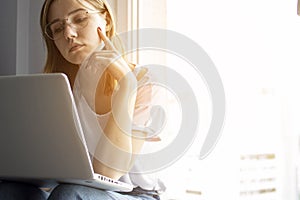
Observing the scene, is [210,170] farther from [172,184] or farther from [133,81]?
[133,81]

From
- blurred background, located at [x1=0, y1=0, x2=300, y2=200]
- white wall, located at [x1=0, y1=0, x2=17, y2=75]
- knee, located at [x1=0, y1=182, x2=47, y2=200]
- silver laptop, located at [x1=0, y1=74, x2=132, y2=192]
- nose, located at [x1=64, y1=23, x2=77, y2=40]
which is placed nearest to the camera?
silver laptop, located at [x1=0, y1=74, x2=132, y2=192]

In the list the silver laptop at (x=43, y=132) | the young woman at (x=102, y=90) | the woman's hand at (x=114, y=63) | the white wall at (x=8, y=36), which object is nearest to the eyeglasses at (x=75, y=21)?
the young woman at (x=102, y=90)

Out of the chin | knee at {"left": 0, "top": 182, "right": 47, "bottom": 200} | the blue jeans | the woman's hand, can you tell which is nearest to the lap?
the blue jeans

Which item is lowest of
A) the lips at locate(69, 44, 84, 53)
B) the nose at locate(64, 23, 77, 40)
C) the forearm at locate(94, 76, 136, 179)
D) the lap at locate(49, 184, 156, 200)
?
the lap at locate(49, 184, 156, 200)

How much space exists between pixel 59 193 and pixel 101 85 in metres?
0.44

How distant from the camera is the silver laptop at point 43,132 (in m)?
0.78

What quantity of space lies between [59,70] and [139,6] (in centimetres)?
41

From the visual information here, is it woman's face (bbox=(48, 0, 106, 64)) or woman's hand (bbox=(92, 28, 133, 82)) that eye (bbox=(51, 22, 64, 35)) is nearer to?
woman's face (bbox=(48, 0, 106, 64))

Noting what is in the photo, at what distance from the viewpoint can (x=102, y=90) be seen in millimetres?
1222

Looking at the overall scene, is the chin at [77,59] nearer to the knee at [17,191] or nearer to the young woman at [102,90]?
the young woman at [102,90]

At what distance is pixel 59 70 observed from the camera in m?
1.28

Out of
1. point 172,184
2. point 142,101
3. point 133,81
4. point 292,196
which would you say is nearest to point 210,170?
point 172,184

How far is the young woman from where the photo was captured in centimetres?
98

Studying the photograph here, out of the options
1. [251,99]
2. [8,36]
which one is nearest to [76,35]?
[251,99]
